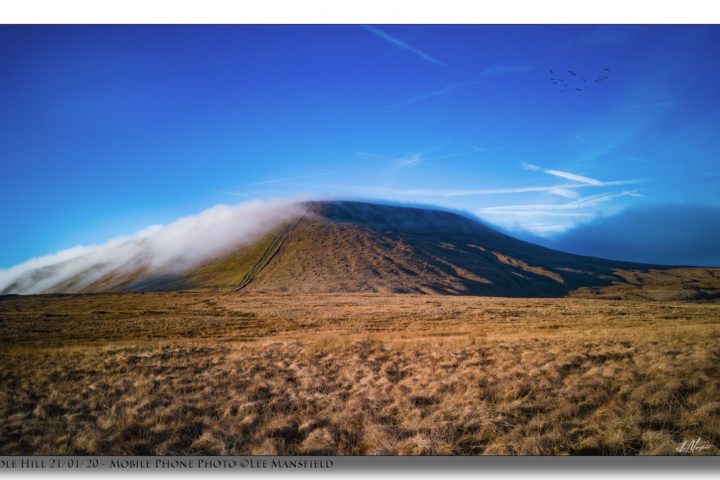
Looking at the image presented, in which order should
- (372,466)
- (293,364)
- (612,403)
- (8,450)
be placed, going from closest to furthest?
(372,466) < (8,450) < (612,403) < (293,364)

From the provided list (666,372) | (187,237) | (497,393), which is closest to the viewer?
(497,393)

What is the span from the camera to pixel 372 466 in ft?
17.1

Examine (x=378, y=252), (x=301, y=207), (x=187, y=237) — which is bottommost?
(x=378, y=252)

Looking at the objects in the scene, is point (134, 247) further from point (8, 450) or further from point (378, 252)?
point (8, 450)

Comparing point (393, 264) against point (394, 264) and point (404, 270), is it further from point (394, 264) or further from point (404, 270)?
point (404, 270)

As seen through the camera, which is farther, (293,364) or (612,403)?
(293,364)

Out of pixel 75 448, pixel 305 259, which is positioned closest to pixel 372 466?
pixel 75 448

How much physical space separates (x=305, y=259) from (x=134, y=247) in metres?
92.3
